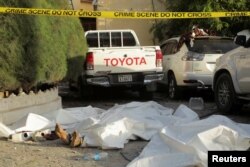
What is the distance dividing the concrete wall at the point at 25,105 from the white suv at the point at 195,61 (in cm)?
365

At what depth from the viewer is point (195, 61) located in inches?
489

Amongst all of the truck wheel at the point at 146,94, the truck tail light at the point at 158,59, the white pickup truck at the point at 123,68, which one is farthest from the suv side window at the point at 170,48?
the truck wheel at the point at 146,94

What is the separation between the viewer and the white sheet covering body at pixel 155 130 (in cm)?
581

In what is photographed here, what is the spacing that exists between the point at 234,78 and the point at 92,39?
5422 mm

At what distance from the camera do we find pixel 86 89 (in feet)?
42.8

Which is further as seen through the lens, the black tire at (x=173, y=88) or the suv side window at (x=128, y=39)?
the suv side window at (x=128, y=39)

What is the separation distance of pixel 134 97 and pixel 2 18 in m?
6.14

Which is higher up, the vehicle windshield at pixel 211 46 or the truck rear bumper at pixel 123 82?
the vehicle windshield at pixel 211 46

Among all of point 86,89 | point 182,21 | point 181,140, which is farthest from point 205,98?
point 181,140

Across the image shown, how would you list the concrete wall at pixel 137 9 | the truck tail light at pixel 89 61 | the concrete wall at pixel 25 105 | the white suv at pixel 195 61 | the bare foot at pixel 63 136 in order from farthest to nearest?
the concrete wall at pixel 137 9
the white suv at pixel 195 61
the truck tail light at pixel 89 61
the concrete wall at pixel 25 105
the bare foot at pixel 63 136

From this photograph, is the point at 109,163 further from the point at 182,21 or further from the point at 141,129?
the point at 182,21

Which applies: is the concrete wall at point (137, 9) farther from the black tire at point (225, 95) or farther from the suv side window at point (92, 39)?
the black tire at point (225, 95)

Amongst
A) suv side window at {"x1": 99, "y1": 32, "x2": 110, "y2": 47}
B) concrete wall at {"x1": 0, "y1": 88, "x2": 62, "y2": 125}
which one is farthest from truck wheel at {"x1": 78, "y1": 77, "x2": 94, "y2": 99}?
concrete wall at {"x1": 0, "y1": 88, "x2": 62, "y2": 125}

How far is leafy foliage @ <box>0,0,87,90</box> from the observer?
8.56 meters
